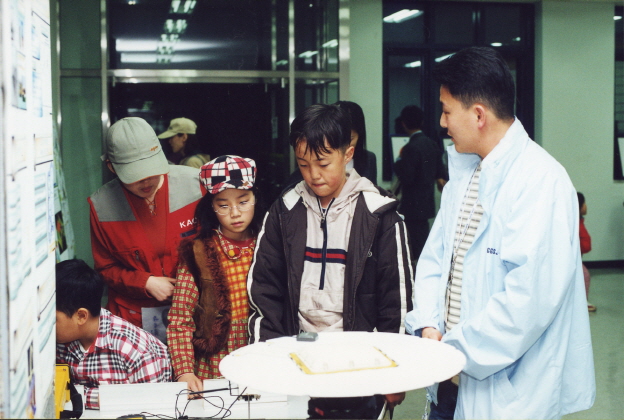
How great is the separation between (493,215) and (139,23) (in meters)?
4.57

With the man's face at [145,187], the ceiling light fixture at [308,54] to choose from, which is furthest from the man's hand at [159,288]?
the ceiling light fixture at [308,54]

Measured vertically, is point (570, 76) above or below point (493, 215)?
above

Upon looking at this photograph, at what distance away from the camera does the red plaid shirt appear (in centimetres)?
211

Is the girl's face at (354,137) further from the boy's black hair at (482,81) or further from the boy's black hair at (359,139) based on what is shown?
the boy's black hair at (482,81)

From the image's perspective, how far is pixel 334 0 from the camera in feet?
17.6

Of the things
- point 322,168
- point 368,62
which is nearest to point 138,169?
point 322,168

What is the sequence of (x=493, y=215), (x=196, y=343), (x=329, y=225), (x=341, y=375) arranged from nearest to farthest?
(x=341, y=375)
(x=493, y=215)
(x=329, y=225)
(x=196, y=343)

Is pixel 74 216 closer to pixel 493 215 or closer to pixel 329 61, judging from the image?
pixel 329 61

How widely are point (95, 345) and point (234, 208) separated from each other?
62 cm

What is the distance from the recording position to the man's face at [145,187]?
236 centimetres

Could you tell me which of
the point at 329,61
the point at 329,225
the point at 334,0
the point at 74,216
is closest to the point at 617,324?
the point at 329,61

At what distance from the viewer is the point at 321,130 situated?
1.96 meters

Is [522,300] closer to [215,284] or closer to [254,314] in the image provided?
[254,314]

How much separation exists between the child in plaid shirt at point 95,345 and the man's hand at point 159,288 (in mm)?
154
